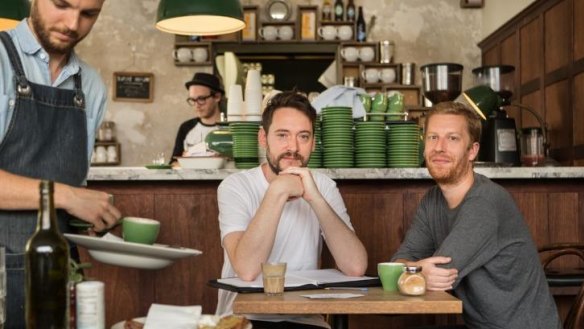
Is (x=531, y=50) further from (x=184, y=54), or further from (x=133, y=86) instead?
(x=133, y=86)

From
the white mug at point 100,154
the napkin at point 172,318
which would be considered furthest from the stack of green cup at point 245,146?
the white mug at point 100,154

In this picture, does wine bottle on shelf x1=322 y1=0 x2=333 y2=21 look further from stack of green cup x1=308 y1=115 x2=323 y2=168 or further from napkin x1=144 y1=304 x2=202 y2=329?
napkin x1=144 y1=304 x2=202 y2=329

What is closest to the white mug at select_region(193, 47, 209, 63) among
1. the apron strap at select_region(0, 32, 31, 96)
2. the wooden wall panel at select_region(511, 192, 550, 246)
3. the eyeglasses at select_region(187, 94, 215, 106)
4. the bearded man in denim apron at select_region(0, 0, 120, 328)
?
the eyeglasses at select_region(187, 94, 215, 106)

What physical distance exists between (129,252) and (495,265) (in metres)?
1.23

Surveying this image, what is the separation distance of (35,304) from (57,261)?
75 millimetres

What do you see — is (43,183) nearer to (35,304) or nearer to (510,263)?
(35,304)

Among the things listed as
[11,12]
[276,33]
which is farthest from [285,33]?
[11,12]

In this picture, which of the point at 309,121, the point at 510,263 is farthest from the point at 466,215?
the point at 309,121

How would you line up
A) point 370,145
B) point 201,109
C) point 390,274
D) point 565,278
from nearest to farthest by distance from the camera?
1. point 390,274
2. point 565,278
3. point 370,145
4. point 201,109

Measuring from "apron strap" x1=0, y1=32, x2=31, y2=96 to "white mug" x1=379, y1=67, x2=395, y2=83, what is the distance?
233 inches

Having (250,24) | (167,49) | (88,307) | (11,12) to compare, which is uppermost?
(250,24)

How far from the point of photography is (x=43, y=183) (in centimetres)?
116

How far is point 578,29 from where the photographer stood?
214 inches

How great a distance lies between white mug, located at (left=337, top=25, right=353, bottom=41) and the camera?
24.6ft
